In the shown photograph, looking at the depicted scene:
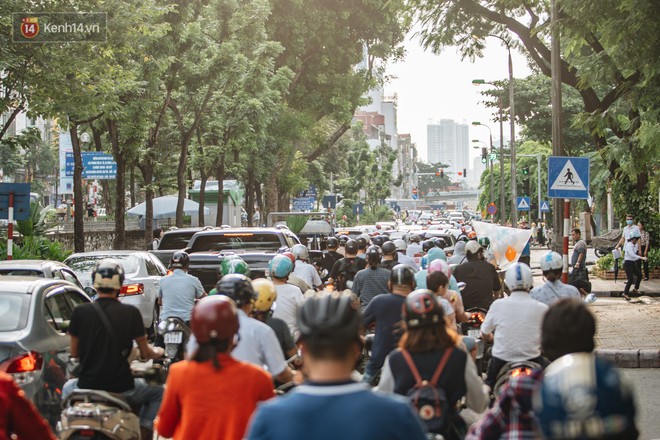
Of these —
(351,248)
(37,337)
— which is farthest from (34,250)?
(37,337)

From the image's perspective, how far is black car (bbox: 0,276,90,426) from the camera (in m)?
7.76

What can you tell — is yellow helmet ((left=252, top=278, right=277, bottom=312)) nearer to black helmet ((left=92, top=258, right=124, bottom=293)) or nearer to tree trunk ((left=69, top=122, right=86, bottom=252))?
black helmet ((left=92, top=258, right=124, bottom=293))

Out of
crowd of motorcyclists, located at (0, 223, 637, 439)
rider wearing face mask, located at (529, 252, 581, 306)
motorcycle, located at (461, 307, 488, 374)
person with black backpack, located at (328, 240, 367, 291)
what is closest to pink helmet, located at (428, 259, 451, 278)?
crowd of motorcyclists, located at (0, 223, 637, 439)

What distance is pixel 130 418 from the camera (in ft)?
21.3

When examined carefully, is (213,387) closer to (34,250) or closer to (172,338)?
(172,338)

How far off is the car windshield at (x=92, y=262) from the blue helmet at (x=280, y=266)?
8288 mm

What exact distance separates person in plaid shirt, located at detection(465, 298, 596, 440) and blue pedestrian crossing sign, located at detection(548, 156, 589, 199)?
488 inches

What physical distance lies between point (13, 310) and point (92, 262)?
31.2 ft

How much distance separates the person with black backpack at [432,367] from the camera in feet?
17.8

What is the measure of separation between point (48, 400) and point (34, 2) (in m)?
13.9

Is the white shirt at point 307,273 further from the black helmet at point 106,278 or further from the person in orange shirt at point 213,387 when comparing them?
the person in orange shirt at point 213,387

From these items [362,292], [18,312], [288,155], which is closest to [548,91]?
[288,155]

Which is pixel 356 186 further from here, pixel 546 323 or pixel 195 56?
pixel 546 323

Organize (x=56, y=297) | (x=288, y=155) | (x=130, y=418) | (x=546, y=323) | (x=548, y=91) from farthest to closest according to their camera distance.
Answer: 1. (x=548, y=91)
2. (x=288, y=155)
3. (x=56, y=297)
4. (x=130, y=418)
5. (x=546, y=323)
